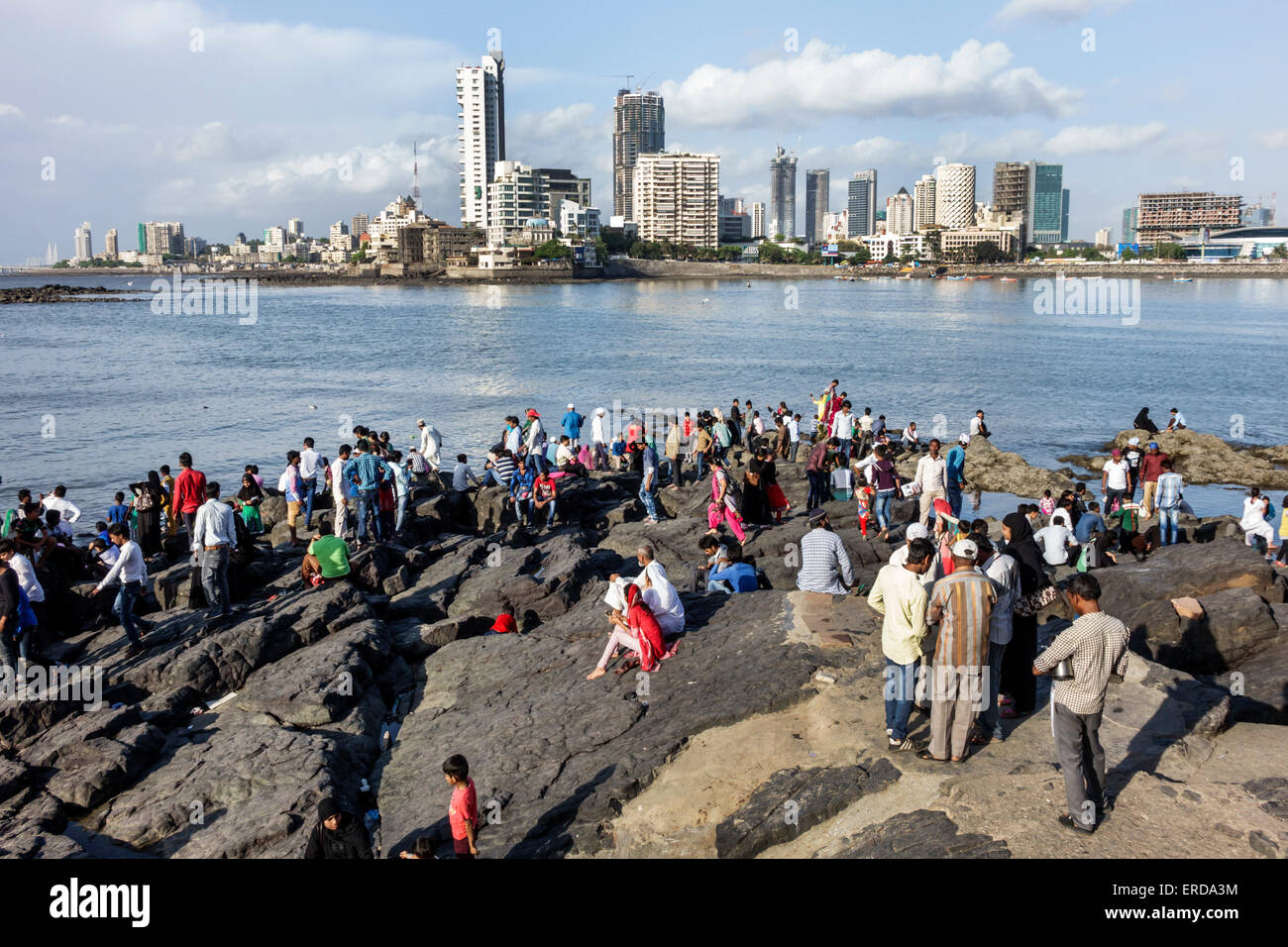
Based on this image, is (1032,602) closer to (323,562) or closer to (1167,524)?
(323,562)

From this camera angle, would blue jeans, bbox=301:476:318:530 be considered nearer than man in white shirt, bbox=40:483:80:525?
No

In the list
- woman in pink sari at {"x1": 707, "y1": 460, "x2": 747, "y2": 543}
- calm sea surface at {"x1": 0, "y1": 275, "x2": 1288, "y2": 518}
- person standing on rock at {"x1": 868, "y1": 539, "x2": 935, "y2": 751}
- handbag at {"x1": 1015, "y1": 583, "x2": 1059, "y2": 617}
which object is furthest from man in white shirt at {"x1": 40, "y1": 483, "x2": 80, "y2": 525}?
handbag at {"x1": 1015, "y1": 583, "x2": 1059, "y2": 617}

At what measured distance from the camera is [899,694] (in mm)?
7250

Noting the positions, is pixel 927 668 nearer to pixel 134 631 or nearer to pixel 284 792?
pixel 284 792

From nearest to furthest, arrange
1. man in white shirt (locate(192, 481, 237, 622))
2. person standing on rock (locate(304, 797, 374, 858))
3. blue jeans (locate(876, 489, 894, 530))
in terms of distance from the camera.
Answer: person standing on rock (locate(304, 797, 374, 858)) → man in white shirt (locate(192, 481, 237, 622)) → blue jeans (locate(876, 489, 894, 530))

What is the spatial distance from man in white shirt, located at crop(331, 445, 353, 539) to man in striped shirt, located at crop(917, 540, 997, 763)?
10830mm

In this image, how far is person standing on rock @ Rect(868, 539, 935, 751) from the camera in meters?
7.10

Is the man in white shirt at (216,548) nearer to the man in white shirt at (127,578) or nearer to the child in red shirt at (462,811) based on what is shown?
the man in white shirt at (127,578)

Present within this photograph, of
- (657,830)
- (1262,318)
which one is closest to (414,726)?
(657,830)

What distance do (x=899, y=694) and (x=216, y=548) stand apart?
32.0 feet

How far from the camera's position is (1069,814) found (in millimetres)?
6207

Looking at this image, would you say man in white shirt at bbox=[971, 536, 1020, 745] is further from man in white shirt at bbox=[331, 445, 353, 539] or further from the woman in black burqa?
man in white shirt at bbox=[331, 445, 353, 539]

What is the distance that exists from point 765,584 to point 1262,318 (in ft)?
341

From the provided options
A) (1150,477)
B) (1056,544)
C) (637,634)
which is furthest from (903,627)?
(1150,477)
